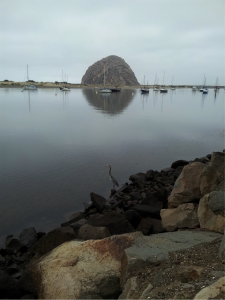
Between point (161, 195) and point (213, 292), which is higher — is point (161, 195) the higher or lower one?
the lower one

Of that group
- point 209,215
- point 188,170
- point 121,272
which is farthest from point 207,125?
point 121,272

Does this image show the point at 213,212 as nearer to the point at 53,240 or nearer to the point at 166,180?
the point at 53,240

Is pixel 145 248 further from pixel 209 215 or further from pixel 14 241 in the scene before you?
pixel 14 241

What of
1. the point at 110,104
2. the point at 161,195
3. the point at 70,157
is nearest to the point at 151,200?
the point at 161,195

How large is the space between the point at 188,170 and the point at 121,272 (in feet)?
14.5

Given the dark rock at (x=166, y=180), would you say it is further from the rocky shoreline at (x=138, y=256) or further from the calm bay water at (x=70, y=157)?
the rocky shoreline at (x=138, y=256)

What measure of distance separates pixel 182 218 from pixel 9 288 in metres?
4.33

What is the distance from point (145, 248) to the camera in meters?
4.84

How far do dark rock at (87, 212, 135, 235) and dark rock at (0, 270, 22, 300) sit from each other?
8.50ft

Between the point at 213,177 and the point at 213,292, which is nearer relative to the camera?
the point at 213,292

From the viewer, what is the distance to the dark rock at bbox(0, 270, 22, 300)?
16.2 feet

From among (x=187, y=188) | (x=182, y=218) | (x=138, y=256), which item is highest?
(x=187, y=188)

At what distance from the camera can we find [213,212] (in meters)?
5.86

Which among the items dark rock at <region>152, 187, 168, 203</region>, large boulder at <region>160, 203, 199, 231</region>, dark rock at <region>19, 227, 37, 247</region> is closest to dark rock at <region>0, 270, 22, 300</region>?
dark rock at <region>19, 227, 37, 247</region>
